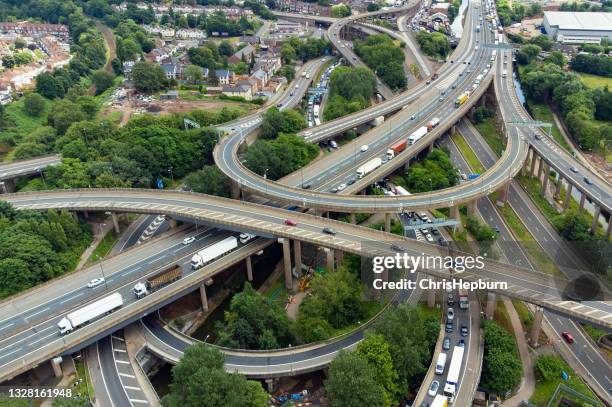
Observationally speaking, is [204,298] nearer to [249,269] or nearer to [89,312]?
[249,269]

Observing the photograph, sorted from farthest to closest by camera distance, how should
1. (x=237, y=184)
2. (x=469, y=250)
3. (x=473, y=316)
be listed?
1. (x=237, y=184)
2. (x=469, y=250)
3. (x=473, y=316)

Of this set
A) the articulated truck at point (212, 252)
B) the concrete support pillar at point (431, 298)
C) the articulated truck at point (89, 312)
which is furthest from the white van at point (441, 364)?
the articulated truck at point (89, 312)

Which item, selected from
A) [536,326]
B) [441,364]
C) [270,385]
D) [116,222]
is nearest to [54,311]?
[116,222]

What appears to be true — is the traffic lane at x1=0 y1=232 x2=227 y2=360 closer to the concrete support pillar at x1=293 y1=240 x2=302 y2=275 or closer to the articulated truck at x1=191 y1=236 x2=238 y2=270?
the articulated truck at x1=191 y1=236 x2=238 y2=270

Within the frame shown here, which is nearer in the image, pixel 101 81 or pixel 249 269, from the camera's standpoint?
pixel 249 269

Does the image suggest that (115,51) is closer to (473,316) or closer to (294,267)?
(294,267)

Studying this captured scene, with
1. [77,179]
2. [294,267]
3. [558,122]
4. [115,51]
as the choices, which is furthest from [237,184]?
[115,51]

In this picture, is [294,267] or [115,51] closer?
[294,267]
